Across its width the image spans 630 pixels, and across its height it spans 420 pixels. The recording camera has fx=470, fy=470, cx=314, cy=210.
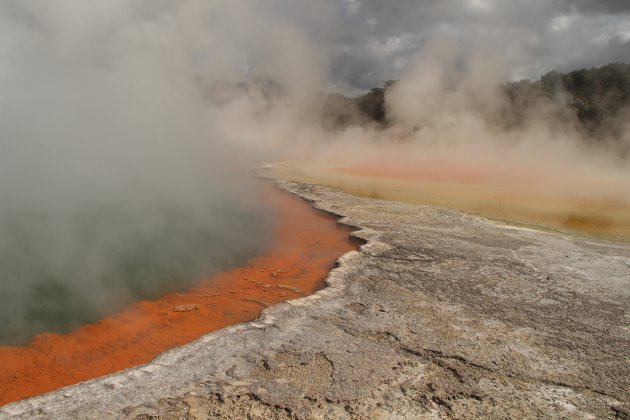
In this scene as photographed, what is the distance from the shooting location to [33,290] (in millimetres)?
3689

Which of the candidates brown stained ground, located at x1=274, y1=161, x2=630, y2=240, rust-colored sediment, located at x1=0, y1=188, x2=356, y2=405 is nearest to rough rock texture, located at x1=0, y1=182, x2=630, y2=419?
rust-colored sediment, located at x1=0, y1=188, x2=356, y2=405

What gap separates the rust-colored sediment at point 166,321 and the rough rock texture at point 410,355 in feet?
1.32

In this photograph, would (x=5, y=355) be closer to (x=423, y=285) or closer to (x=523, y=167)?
(x=423, y=285)

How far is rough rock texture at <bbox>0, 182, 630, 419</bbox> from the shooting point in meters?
2.09

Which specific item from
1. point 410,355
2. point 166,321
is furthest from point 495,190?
point 166,321

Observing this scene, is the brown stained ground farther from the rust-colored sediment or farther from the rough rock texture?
the rust-colored sediment

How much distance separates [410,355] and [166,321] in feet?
5.59

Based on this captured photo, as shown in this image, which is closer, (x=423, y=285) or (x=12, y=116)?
(x=423, y=285)

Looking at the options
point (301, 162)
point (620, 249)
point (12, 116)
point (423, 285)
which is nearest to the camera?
point (423, 285)

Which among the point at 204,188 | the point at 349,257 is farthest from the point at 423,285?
the point at 204,188

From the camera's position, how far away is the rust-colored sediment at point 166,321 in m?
2.63

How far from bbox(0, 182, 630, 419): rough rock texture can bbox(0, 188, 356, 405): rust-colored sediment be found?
1.32 feet

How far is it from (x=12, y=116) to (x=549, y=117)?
14.4m

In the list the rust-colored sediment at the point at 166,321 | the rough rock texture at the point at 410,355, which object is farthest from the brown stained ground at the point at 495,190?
the rust-colored sediment at the point at 166,321
